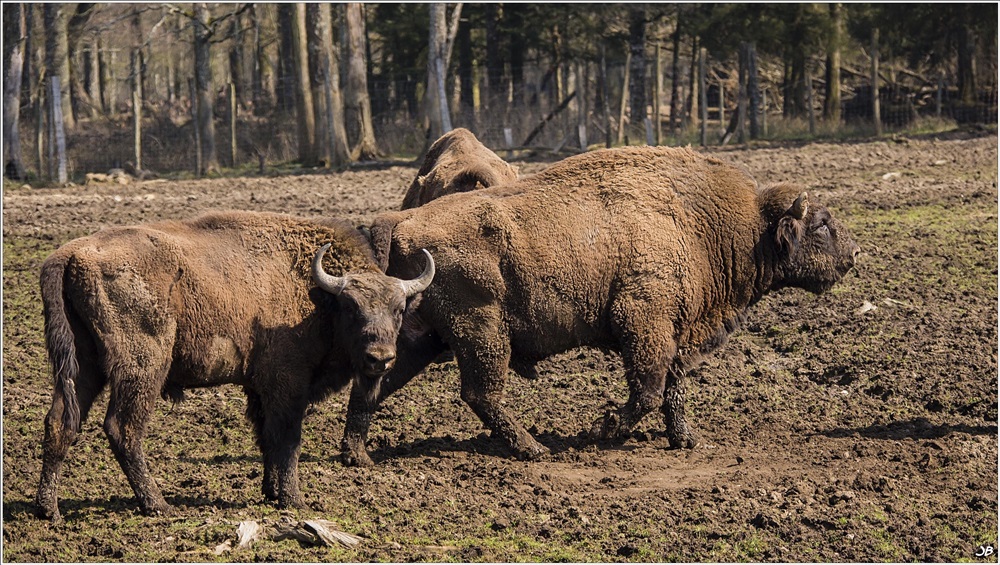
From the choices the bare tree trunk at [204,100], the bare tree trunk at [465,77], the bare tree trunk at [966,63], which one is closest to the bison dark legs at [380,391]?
the bare tree trunk at [204,100]

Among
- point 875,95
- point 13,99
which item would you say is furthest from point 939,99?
point 13,99

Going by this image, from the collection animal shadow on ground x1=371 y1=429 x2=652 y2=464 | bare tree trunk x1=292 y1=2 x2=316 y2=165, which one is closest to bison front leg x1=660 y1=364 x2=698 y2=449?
animal shadow on ground x1=371 y1=429 x2=652 y2=464

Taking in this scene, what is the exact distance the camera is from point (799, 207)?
30.4ft

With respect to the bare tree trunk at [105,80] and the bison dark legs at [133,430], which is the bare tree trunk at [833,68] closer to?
the bison dark legs at [133,430]

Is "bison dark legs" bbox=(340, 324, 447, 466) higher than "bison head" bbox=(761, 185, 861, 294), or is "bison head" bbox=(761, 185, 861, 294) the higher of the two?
"bison head" bbox=(761, 185, 861, 294)

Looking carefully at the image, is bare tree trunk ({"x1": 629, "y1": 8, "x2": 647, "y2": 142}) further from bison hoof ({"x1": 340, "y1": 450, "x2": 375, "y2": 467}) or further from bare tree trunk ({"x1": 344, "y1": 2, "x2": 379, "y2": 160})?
bison hoof ({"x1": 340, "y1": 450, "x2": 375, "y2": 467})

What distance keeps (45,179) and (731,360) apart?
17.9 metres

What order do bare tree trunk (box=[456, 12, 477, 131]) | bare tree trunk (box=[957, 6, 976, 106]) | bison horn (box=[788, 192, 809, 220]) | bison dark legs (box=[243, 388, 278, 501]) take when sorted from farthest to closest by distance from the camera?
bare tree trunk (box=[957, 6, 976, 106]) < bare tree trunk (box=[456, 12, 477, 131]) < bison horn (box=[788, 192, 809, 220]) < bison dark legs (box=[243, 388, 278, 501])

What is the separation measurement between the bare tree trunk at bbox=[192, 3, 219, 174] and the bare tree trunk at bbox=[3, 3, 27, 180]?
3.62 m

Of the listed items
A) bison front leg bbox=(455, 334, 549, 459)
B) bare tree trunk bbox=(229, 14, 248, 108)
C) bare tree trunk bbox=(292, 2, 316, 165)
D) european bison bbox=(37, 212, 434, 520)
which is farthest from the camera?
bare tree trunk bbox=(229, 14, 248, 108)

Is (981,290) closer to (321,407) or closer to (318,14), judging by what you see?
(321,407)

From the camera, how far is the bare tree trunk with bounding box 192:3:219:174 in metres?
26.0

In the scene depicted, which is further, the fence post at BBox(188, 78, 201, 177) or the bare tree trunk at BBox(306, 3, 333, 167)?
the bare tree trunk at BBox(306, 3, 333, 167)

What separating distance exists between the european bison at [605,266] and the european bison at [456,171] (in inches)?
69.4
